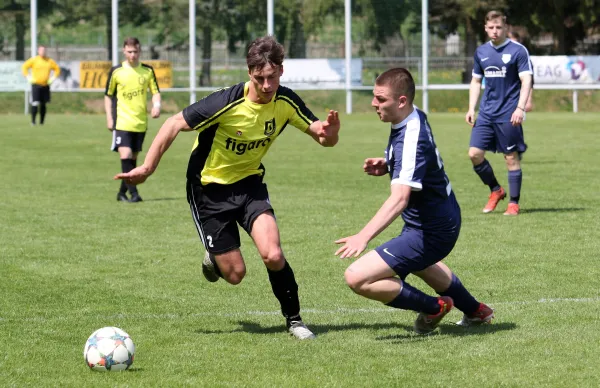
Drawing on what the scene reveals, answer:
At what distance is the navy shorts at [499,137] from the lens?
1211 cm

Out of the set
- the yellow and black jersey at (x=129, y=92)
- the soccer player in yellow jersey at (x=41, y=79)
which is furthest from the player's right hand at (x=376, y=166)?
the soccer player in yellow jersey at (x=41, y=79)

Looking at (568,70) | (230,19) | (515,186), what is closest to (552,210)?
(515,186)

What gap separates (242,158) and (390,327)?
1.41 metres

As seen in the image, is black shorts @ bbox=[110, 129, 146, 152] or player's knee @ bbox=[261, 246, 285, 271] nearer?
player's knee @ bbox=[261, 246, 285, 271]

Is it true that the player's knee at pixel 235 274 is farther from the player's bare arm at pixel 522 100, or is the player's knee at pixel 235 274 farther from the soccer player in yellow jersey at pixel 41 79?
the soccer player in yellow jersey at pixel 41 79

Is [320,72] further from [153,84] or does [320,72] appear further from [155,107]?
[155,107]

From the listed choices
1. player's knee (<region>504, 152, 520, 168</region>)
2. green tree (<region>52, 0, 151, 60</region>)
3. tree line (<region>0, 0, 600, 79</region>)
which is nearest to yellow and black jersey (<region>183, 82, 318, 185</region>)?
player's knee (<region>504, 152, 520, 168</region>)

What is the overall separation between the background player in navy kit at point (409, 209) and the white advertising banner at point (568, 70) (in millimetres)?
30752

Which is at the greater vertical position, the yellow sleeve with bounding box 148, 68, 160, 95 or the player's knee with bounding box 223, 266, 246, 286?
the yellow sleeve with bounding box 148, 68, 160, 95

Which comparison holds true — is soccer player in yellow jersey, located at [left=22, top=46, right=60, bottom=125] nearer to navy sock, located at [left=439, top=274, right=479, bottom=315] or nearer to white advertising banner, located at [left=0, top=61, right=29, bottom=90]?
white advertising banner, located at [left=0, top=61, right=29, bottom=90]

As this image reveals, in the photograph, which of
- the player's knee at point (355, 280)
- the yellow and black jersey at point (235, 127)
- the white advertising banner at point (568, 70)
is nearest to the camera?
the player's knee at point (355, 280)

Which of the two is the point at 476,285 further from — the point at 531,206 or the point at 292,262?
the point at 531,206

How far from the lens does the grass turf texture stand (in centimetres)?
556

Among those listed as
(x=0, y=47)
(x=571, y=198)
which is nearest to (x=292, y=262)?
(x=571, y=198)
